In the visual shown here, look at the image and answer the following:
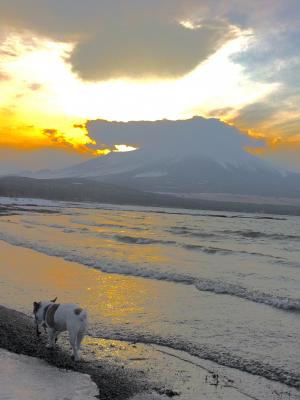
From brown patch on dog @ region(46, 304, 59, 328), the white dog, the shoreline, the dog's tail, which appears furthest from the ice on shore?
the dog's tail

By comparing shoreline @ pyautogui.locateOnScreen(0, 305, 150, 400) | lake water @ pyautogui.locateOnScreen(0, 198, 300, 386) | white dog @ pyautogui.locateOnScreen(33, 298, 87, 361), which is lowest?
lake water @ pyautogui.locateOnScreen(0, 198, 300, 386)

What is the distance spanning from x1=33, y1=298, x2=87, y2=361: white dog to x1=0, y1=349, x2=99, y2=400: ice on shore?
0.87 metres

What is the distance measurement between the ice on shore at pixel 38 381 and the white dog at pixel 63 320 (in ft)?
2.85

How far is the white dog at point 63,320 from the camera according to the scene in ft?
32.5

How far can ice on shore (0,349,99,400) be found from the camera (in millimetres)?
7691

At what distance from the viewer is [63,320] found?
33.7 ft

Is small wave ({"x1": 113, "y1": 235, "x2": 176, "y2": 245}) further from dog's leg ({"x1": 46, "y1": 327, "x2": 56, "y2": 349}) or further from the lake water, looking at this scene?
dog's leg ({"x1": 46, "y1": 327, "x2": 56, "y2": 349})

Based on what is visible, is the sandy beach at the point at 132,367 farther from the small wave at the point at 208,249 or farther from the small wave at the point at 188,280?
the small wave at the point at 208,249

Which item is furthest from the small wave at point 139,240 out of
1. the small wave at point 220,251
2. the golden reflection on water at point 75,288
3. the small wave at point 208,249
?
the golden reflection on water at point 75,288

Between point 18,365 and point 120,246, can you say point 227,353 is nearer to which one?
point 18,365

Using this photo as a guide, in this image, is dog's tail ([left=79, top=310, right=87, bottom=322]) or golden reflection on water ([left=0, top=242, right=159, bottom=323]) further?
golden reflection on water ([left=0, top=242, right=159, bottom=323])

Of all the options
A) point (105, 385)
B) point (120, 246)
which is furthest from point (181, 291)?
point (120, 246)

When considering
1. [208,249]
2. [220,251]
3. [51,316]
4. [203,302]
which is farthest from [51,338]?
[208,249]

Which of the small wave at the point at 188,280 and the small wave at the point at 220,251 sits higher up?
the small wave at the point at 188,280
